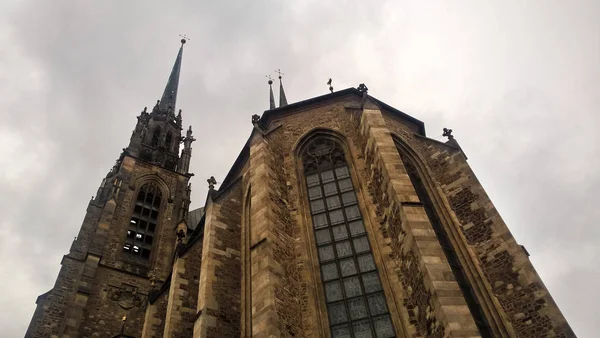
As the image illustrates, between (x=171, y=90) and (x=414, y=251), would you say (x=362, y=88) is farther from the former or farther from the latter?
(x=171, y=90)

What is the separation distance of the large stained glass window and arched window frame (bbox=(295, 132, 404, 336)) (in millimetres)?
76

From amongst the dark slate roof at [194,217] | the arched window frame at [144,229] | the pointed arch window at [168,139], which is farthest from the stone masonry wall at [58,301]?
the pointed arch window at [168,139]

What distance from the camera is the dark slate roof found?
29044 millimetres

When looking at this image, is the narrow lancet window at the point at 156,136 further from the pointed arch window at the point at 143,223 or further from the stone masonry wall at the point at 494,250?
the stone masonry wall at the point at 494,250

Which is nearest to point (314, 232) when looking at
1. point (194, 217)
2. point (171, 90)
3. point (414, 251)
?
point (414, 251)

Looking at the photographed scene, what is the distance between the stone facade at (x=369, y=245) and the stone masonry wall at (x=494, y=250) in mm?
25

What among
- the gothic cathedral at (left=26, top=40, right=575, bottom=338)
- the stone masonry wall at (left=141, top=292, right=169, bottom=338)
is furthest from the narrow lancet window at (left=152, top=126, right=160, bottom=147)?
the stone masonry wall at (left=141, top=292, right=169, bottom=338)

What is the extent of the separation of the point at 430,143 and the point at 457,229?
3.35m

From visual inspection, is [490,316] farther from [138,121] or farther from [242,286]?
[138,121]

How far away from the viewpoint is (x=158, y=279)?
21406 mm

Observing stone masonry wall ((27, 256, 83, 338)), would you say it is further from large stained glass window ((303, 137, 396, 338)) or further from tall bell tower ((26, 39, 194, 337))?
large stained glass window ((303, 137, 396, 338))

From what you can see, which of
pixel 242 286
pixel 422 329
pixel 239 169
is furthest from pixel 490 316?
pixel 239 169

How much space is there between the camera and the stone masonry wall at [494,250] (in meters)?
8.95

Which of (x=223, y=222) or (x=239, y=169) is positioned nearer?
(x=223, y=222)
